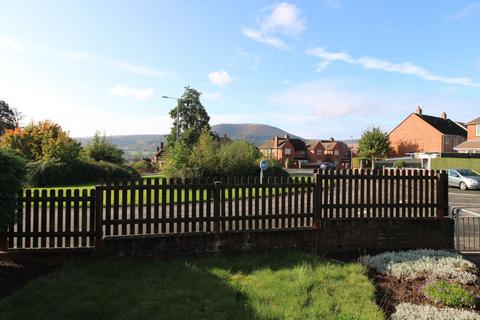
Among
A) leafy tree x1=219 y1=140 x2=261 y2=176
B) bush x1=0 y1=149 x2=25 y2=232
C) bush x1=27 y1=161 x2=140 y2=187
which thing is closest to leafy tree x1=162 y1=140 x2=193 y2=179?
leafy tree x1=219 y1=140 x2=261 y2=176

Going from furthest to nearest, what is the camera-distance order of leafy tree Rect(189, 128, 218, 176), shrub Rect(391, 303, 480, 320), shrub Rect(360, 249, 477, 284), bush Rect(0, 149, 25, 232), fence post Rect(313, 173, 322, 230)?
leafy tree Rect(189, 128, 218, 176) → fence post Rect(313, 173, 322, 230) → shrub Rect(360, 249, 477, 284) → bush Rect(0, 149, 25, 232) → shrub Rect(391, 303, 480, 320)

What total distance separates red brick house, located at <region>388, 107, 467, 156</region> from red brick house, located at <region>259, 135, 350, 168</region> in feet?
81.9

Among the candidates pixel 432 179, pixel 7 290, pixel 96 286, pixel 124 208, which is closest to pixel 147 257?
pixel 124 208

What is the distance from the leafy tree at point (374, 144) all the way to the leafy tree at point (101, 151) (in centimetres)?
3891

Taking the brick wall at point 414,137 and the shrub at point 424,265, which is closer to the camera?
the shrub at point 424,265

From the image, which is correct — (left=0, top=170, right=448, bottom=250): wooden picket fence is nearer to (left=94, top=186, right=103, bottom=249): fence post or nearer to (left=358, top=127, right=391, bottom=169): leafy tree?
(left=94, top=186, right=103, bottom=249): fence post

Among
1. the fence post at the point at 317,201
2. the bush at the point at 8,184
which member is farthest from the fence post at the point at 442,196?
the bush at the point at 8,184

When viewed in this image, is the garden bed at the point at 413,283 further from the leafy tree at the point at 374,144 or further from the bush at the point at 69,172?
the leafy tree at the point at 374,144

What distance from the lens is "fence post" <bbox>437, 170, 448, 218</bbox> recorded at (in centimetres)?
803

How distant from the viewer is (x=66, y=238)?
6.39 m

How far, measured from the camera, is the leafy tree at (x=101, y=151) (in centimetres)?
3334

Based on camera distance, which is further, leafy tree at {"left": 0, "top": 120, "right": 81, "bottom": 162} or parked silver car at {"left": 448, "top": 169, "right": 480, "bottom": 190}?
leafy tree at {"left": 0, "top": 120, "right": 81, "bottom": 162}

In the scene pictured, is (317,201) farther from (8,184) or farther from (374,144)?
(374,144)

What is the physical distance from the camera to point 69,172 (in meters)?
24.8
